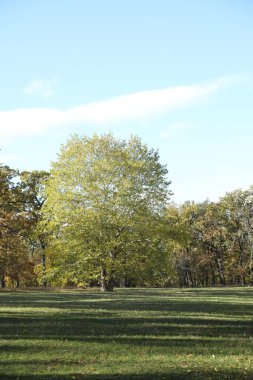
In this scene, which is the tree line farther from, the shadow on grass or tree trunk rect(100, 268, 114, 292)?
the shadow on grass

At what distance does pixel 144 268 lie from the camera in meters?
49.8

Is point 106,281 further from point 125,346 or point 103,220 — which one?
point 125,346

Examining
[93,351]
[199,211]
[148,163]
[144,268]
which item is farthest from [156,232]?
[199,211]

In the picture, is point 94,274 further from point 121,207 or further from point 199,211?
point 199,211

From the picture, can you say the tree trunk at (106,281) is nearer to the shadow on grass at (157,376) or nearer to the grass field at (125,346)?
the grass field at (125,346)

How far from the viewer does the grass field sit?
11.8 meters

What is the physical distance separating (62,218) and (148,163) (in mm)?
10845

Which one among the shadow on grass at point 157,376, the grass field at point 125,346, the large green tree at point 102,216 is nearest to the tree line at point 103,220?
the large green tree at point 102,216

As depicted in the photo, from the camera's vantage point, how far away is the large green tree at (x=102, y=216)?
161 ft

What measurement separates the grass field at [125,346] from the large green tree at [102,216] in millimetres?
25582

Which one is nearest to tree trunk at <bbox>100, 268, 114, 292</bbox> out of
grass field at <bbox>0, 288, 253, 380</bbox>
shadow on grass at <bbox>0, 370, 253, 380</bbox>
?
grass field at <bbox>0, 288, 253, 380</bbox>

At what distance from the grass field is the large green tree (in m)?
25.6

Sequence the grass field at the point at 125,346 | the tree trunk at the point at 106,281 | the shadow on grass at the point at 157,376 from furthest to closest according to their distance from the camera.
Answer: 1. the tree trunk at the point at 106,281
2. the grass field at the point at 125,346
3. the shadow on grass at the point at 157,376

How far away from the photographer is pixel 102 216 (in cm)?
4906
